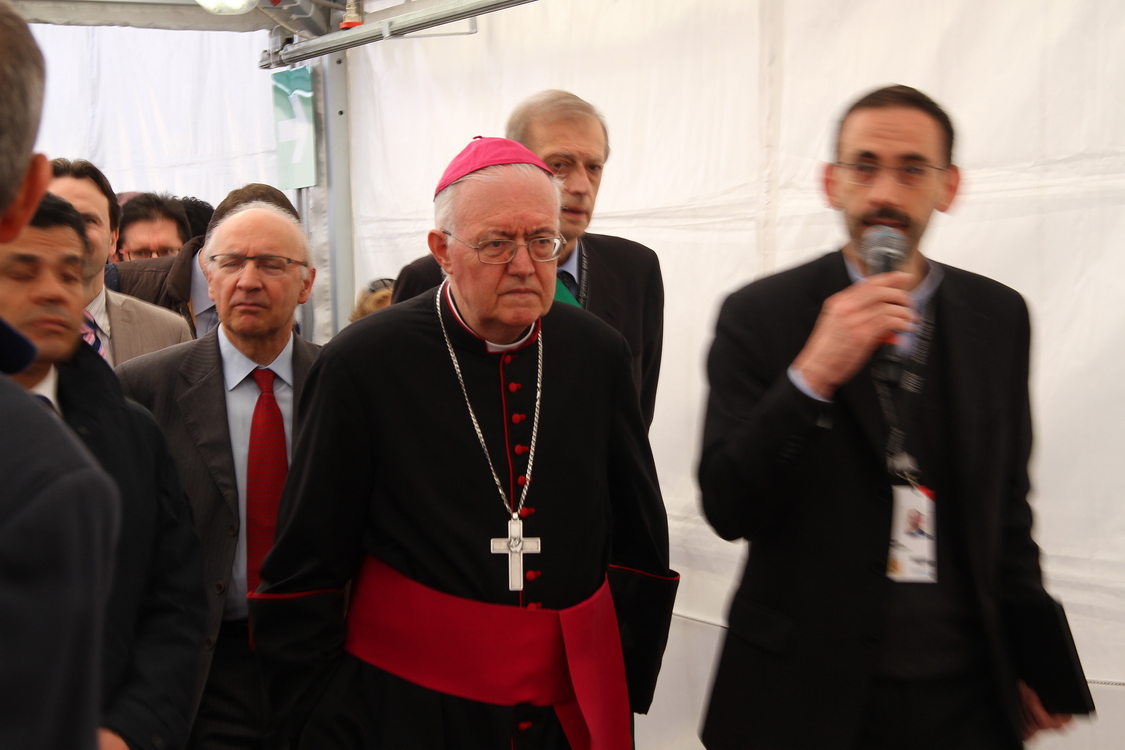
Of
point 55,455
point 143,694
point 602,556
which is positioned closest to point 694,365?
point 602,556

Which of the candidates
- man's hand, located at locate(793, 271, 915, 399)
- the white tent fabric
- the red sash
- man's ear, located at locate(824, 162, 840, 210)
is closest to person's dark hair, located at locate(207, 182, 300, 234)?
the white tent fabric

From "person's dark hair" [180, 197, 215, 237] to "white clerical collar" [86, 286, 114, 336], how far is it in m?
2.43

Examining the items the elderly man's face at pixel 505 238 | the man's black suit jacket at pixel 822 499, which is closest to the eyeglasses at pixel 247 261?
the elderly man's face at pixel 505 238

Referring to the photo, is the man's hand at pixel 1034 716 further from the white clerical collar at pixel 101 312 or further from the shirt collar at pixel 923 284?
the white clerical collar at pixel 101 312

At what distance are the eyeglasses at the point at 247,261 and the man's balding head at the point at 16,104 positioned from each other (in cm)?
219

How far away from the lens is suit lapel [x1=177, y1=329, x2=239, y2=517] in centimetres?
270

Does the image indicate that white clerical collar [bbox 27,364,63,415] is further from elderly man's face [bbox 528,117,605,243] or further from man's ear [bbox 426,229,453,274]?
elderly man's face [bbox 528,117,605,243]

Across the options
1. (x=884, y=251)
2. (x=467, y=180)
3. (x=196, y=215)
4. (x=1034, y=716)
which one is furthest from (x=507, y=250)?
(x=196, y=215)

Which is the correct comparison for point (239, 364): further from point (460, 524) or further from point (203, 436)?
point (460, 524)

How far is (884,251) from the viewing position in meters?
1.91

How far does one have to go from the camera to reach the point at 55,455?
0.79 m

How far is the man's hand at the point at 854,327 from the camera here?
1803mm

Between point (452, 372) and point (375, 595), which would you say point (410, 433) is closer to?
point (452, 372)

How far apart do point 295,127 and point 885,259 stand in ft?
18.1
